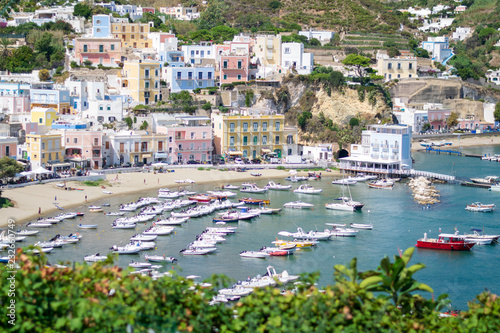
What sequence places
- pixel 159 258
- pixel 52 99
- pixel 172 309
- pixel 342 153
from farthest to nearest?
pixel 342 153, pixel 52 99, pixel 159 258, pixel 172 309

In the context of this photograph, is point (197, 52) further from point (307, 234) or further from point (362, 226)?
point (307, 234)

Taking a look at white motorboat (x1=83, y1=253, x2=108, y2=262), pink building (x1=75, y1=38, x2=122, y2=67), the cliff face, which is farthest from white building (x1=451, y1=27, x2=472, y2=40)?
white motorboat (x1=83, y1=253, x2=108, y2=262)

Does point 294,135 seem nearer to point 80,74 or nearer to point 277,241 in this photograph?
point 80,74

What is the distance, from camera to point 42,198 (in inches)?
1503

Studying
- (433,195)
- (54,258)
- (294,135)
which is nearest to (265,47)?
(294,135)

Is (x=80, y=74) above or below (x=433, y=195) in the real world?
above

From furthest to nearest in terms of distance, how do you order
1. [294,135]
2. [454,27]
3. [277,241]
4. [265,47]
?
[454,27] → [265,47] → [294,135] → [277,241]

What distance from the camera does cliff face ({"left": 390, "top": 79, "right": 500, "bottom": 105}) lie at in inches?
2837

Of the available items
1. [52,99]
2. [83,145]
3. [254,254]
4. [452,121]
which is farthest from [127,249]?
[452,121]

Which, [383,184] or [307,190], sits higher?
[383,184]

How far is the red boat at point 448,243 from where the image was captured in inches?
1281

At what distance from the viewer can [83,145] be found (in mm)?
45625

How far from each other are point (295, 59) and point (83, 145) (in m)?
25.1

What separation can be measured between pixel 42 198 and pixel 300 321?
28.0 metres
